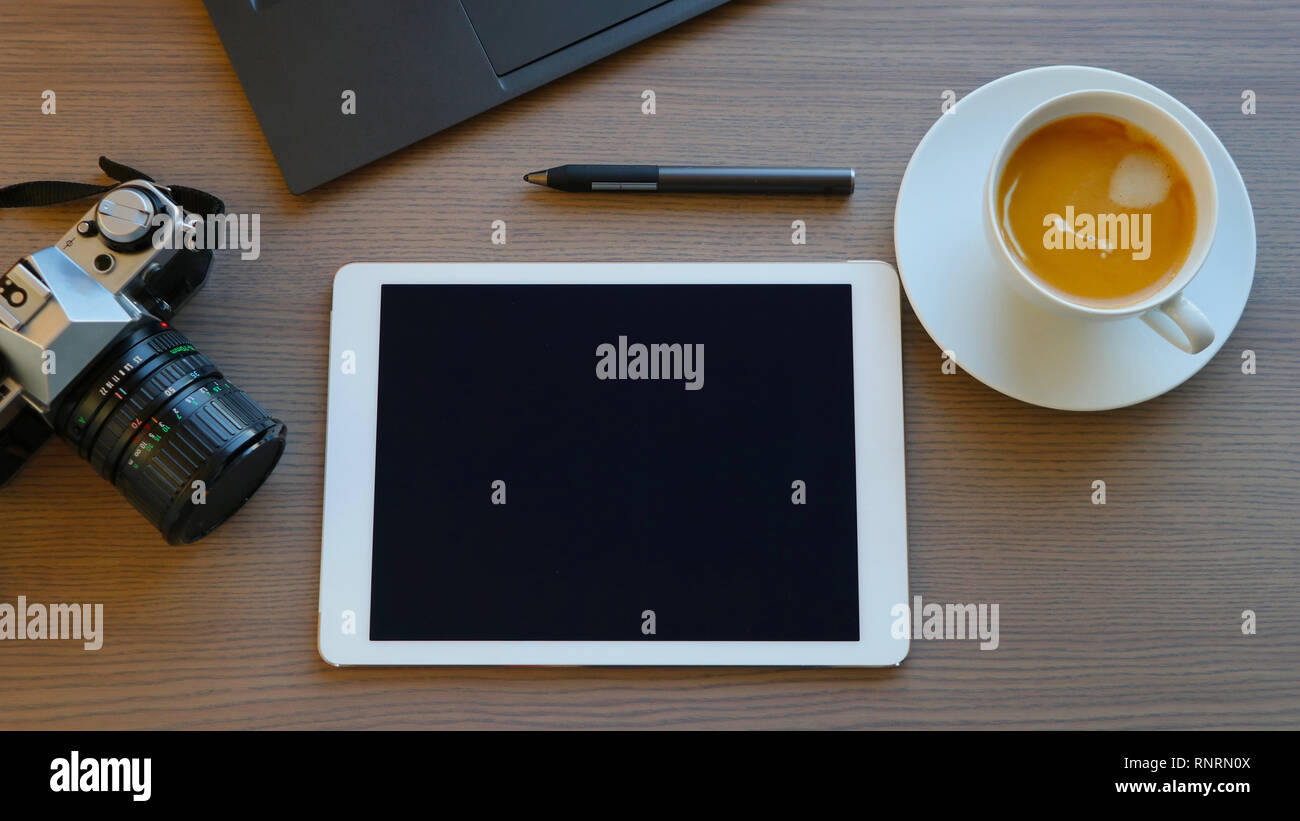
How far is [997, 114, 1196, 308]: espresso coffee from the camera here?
1.93ft

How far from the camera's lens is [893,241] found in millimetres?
673

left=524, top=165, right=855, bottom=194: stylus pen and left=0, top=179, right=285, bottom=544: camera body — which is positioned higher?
left=524, top=165, right=855, bottom=194: stylus pen

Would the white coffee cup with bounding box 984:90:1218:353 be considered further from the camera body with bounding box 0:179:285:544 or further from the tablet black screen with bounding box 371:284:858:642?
the camera body with bounding box 0:179:285:544

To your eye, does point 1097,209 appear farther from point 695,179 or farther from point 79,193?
point 79,193

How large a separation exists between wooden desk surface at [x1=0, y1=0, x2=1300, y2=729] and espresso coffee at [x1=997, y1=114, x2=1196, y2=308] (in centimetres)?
10

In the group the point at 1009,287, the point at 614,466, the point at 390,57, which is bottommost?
the point at 614,466

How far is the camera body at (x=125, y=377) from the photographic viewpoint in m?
0.56

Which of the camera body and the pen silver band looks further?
the pen silver band

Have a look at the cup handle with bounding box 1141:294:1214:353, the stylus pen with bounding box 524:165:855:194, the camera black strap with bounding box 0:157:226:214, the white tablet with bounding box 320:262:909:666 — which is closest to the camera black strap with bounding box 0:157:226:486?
the camera black strap with bounding box 0:157:226:214

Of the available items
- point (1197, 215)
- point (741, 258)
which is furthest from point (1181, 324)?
point (741, 258)

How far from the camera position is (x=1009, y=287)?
2.08 feet

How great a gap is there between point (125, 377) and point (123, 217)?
0.34 feet
